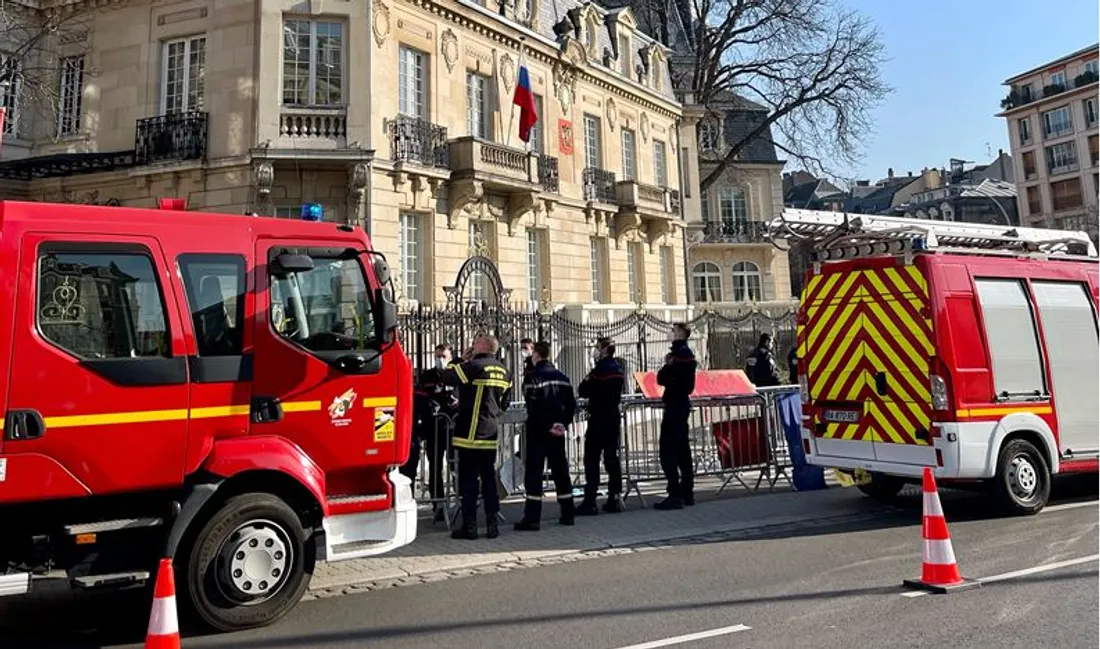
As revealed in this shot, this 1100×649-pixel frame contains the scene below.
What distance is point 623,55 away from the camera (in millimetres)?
28672

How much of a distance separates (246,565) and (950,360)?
7.00 metres

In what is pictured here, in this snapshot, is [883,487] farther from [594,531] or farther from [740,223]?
[740,223]

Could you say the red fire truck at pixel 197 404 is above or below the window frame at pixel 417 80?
below

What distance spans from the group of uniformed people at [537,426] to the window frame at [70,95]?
16553 millimetres

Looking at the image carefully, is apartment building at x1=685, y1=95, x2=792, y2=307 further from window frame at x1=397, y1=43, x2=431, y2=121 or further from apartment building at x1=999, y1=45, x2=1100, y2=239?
apartment building at x1=999, y1=45, x2=1100, y2=239

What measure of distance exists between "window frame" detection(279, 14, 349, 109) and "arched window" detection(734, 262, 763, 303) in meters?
27.0

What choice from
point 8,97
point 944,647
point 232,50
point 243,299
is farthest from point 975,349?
point 8,97

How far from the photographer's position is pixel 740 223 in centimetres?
4062

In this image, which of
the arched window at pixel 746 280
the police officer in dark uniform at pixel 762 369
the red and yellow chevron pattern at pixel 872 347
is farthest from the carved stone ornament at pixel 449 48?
the arched window at pixel 746 280

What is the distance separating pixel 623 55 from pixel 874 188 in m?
65.0

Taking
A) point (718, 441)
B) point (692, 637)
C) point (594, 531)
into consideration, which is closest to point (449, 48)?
point (718, 441)

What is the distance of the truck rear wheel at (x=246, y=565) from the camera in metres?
4.77

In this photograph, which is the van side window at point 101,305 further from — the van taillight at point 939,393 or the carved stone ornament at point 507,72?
the carved stone ornament at point 507,72

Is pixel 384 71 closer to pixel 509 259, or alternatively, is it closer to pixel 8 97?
pixel 509 259
